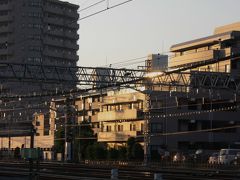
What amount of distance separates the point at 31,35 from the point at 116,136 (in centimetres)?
5014

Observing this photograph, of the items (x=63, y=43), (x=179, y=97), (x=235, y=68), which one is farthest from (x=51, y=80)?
(x=63, y=43)

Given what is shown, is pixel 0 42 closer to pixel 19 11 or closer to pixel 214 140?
pixel 19 11

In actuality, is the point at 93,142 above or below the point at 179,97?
below

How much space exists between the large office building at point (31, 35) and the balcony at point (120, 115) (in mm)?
33743

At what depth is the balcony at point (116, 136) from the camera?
3045 inches

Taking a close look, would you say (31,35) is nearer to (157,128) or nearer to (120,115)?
(120,115)

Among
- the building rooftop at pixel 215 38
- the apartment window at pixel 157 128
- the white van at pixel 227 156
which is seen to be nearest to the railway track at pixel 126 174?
the white van at pixel 227 156

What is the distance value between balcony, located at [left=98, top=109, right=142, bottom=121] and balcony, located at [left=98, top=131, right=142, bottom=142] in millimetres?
1952

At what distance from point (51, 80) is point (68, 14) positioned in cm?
8684

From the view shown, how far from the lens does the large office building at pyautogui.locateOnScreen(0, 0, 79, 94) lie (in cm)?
12219

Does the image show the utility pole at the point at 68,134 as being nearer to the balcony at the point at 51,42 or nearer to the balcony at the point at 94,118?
the balcony at the point at 94,118

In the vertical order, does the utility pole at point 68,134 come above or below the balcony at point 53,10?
below

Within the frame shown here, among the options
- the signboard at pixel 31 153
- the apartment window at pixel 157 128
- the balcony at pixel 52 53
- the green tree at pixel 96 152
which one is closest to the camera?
the signboard at pixel 31 153

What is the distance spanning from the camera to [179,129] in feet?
252
